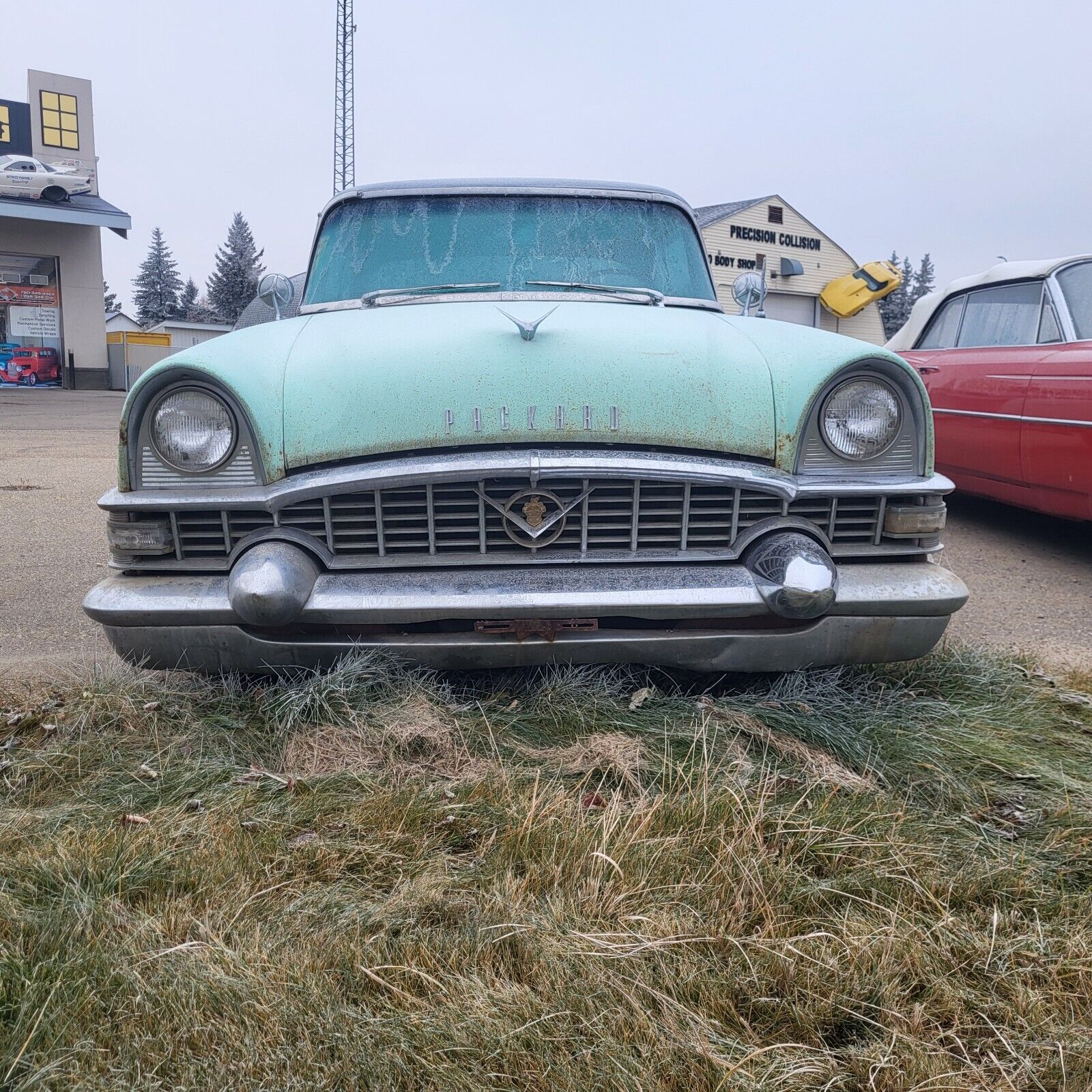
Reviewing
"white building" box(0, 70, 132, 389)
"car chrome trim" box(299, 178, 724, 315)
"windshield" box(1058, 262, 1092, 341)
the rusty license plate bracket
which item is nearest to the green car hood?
the rusty license plate bracket

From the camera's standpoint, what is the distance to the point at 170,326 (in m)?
34.2

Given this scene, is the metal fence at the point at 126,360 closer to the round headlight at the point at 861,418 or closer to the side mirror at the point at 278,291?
the side mirror at the point at 278,291

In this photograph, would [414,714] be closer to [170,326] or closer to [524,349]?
[524,349]

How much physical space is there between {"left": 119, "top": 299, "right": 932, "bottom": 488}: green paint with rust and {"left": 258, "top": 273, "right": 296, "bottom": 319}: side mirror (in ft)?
3.91

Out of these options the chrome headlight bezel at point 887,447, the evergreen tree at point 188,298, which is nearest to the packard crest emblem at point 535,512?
the chrome headlight bezel at point 887,447

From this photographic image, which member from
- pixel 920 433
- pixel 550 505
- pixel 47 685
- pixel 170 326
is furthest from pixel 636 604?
pixel 170 326

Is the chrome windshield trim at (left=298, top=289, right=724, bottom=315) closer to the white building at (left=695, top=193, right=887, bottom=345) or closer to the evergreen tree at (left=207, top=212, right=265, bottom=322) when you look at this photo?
the white building at (left=695, top=193, right=887, bottom=345)

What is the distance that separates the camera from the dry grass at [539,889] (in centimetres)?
117

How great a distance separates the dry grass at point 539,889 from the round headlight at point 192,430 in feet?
1.81

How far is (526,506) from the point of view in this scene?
Result: 209 cm

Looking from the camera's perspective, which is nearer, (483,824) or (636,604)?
(483,824)

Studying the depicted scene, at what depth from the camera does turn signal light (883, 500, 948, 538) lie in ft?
7.26

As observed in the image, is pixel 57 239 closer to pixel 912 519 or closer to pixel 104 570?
pixel 104 570

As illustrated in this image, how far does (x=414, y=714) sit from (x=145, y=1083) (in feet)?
3.31
